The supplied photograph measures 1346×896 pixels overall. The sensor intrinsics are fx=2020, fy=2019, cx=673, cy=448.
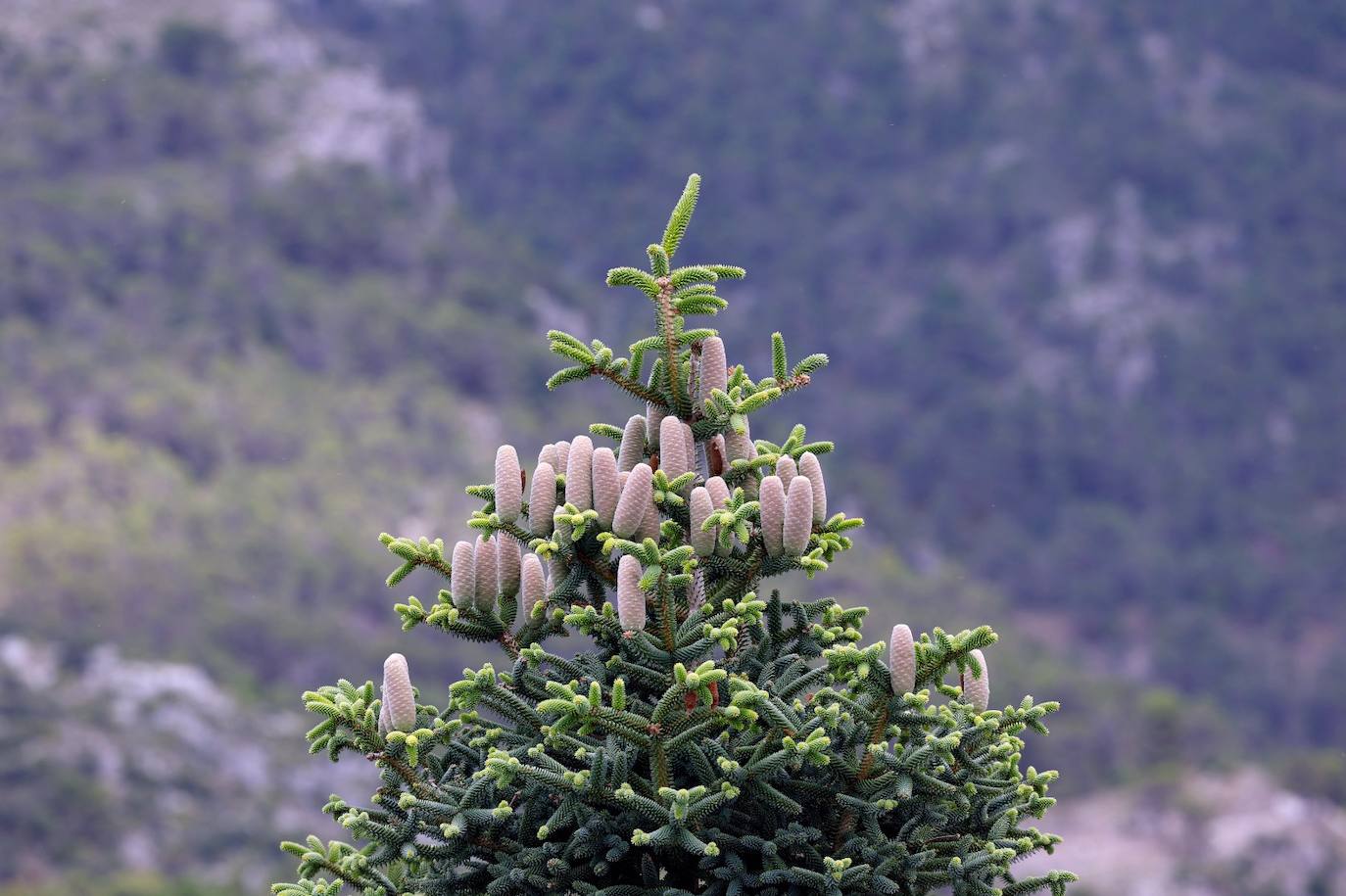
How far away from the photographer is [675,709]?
6891mm

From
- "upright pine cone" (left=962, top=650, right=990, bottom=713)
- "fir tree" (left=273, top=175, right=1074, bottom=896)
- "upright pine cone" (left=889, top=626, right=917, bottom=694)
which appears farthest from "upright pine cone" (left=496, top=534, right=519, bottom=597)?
"upright pine cone" (left=962, top=650, right=990, bottom=713)

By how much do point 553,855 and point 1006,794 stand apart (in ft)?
5.41

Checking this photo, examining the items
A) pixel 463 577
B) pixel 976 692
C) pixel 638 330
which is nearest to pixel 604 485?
pixel 463 577

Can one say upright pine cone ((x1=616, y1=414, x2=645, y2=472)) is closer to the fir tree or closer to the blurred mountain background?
the fir tree

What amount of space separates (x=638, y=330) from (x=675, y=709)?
110585 mm

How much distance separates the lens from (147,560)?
3519 inches

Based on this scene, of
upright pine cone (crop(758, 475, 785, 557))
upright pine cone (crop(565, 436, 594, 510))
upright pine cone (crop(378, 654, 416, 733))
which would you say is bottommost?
upright pine cone (crop(378, 654, 416, 733))

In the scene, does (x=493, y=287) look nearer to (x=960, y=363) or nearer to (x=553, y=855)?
(x=960, y=363)

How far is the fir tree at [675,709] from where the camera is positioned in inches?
271

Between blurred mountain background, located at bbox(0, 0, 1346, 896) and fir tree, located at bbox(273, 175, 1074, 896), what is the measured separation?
193 ft

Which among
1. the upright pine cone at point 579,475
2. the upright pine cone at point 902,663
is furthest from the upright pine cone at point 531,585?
the upright pine cone at point 902,663

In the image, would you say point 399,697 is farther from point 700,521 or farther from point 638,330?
point 638,330

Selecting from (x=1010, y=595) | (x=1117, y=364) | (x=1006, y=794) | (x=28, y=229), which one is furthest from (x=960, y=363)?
(x=1006, y=794)

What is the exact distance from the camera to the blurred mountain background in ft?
259
